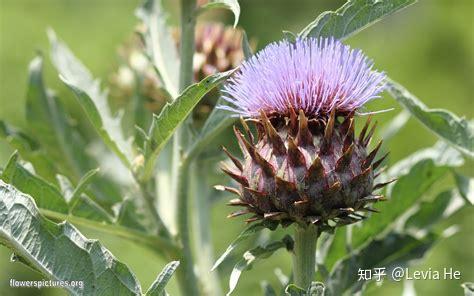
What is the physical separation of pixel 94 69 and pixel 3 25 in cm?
52

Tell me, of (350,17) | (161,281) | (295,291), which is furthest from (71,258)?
(350,17)

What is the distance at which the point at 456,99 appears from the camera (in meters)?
2.72

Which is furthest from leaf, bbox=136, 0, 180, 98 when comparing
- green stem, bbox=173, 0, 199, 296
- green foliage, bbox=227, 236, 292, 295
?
green foliage, bbox=227, 236, 292, 295

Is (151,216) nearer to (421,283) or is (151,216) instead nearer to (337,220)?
(337,220)

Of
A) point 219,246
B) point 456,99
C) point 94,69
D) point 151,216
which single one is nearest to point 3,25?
point 94,69

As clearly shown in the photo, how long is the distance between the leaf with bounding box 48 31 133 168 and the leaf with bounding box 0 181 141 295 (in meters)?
0.20

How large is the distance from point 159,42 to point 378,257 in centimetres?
44

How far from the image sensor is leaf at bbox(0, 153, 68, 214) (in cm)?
93

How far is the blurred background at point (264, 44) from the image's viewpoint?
→ 2230 millimetres

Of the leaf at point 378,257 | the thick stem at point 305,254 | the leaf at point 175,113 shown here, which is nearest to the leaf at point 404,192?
the leaf at point 378,257

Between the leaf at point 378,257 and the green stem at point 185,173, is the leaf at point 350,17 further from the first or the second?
the leaf at point 378,257

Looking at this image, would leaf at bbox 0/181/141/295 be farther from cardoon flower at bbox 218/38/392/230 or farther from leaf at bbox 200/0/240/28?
leaf at bbox 200/0/240/28

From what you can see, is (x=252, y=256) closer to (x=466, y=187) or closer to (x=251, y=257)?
(x=251, y=257)

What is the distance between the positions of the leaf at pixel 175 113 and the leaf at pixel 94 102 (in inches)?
3.4
